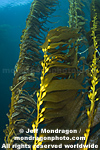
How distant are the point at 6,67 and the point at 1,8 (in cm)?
93

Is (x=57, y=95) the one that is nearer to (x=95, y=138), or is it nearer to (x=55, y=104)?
(x=55, y=104)

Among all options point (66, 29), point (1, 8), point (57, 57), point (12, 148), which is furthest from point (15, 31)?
point (12, 148)

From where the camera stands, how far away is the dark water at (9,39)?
118 centimetres

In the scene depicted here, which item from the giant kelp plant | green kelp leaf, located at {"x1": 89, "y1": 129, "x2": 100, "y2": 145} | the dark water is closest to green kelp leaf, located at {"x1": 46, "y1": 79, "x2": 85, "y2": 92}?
the giant kelp plant

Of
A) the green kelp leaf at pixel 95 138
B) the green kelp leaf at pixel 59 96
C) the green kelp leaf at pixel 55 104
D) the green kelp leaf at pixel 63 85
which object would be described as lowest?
the green kelp leaf at pixel 95 138

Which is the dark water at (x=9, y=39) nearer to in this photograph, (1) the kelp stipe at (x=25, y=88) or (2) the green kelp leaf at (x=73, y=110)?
(1) the kelp stipe at (x=25, y=88)

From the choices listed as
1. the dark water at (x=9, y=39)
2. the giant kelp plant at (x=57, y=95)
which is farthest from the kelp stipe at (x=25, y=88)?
the dark water at (x=9, y=39)

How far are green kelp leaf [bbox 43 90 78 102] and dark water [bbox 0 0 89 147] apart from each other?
74 centimetres

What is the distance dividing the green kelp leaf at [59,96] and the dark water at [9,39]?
2.43 ft

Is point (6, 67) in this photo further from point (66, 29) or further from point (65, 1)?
point (65, 1)

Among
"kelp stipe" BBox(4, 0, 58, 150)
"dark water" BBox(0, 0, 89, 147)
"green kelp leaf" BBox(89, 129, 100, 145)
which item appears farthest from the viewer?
"dark water" BBox(0, 0, 89, 147)

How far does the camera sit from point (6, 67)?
4.28 feet

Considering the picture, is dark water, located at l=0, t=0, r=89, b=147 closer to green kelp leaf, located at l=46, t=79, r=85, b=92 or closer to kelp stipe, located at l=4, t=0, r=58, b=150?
kelp stipe, located at l=4, t=0, r=58, b=150

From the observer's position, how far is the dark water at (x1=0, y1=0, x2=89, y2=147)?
118 cm
